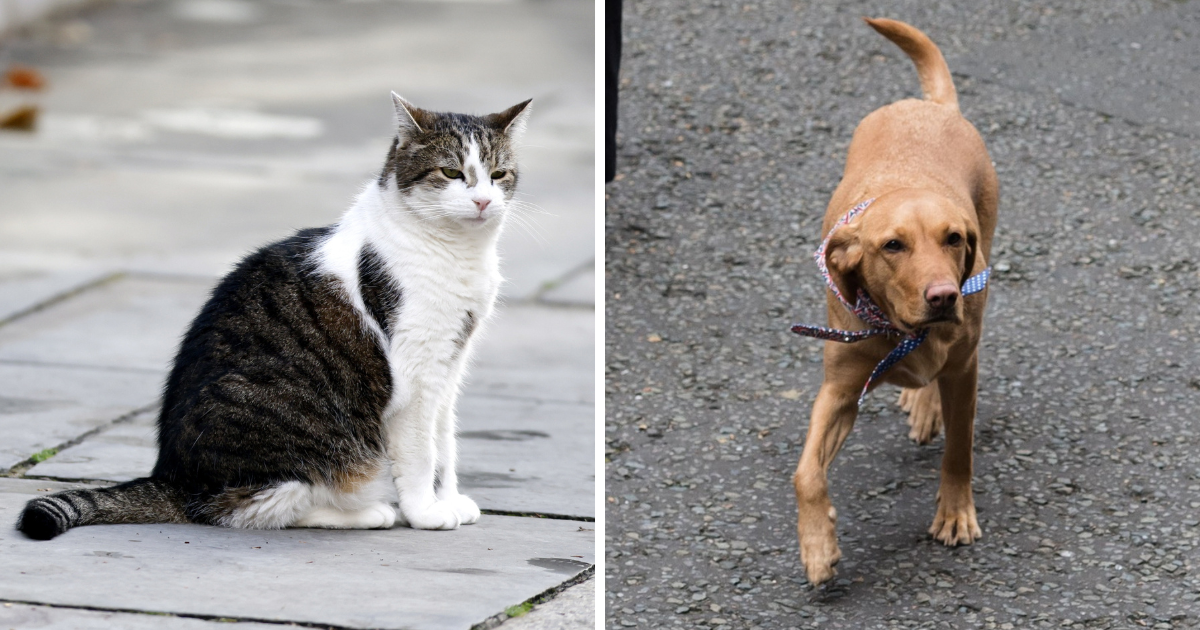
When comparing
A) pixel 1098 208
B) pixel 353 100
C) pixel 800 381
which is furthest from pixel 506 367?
pixel 353 100

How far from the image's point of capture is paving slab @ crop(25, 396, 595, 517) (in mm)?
4164

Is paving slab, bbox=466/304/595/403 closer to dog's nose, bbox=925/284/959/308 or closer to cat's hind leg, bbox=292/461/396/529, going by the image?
cat's hind leg, bbox=292/461/396/529

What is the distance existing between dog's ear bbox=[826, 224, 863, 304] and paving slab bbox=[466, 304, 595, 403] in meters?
1.55

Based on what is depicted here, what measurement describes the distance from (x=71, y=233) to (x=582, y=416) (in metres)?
3.50

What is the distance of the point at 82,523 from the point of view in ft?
11.8

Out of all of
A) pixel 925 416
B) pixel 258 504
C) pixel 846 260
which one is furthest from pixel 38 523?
pixel 925 416

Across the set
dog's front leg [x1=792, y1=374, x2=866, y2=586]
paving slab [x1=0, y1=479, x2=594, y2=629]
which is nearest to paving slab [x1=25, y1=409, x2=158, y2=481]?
paving slab [x1=0, y1=479, x2=594, y2=629]

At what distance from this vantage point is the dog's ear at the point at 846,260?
3.82m

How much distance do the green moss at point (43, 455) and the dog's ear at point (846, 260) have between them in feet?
7.96

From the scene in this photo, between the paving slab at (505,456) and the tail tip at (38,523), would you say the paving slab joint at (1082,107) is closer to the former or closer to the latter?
the paving slab at (505,456)

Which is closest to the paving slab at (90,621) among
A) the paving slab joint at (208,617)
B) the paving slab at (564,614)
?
the paving slab joint at (208,617)

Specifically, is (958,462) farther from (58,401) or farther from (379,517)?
(58,401)

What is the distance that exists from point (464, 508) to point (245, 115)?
6.53 meters

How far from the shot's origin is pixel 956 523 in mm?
4277
